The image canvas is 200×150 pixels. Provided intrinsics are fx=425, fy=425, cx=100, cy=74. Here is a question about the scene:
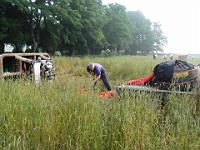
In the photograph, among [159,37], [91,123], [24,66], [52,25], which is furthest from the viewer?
[159,37]

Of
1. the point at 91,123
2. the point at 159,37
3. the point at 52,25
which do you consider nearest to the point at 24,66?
the point at 91,123

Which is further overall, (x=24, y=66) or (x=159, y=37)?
(x=159, y=37)

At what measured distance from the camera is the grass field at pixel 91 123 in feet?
12.9

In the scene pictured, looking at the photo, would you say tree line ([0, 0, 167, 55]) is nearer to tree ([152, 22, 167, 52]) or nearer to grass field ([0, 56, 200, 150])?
grass field ([0, 56, 200, 150])

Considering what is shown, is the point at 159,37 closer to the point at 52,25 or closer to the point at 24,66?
the point at 52,25

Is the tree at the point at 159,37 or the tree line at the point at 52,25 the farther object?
the tree at the point at 159,37

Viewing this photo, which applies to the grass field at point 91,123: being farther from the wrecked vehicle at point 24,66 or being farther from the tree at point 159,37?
the tree at point 159,37

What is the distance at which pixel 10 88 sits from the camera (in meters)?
5.82

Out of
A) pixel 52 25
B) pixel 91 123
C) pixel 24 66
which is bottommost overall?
pixel 91 123

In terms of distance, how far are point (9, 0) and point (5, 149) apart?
37.6 m

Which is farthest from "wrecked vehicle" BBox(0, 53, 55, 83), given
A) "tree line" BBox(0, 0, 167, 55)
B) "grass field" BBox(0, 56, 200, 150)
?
"tree line" BBox(0, 0, 167, 55)

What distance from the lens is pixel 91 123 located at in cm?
421

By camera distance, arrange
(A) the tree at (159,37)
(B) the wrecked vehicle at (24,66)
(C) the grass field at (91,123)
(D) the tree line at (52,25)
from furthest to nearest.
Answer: (A) the tree at (159,37) → (D) the tree line at (52,25) → (B) the wrecked vehicle at (24,66) → (C) the grass field at (91,123)

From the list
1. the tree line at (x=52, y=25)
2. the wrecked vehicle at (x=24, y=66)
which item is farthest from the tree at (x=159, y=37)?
the wrecked vehicle at (x=24, y=66)
